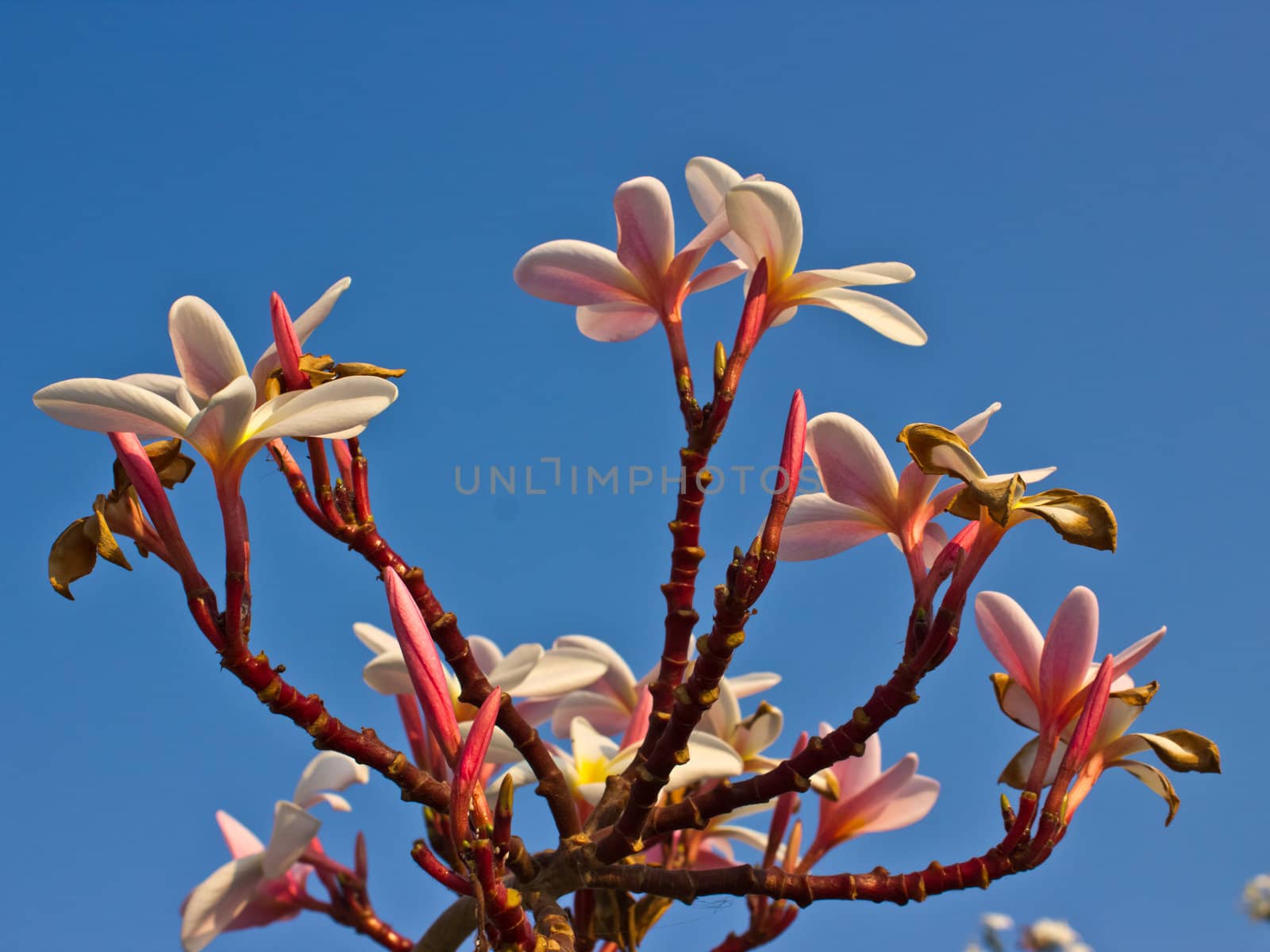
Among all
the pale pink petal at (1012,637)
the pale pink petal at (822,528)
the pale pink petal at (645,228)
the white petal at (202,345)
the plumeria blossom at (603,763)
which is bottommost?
the plumeria blossom at (603,763)

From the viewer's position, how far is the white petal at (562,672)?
2162 mm

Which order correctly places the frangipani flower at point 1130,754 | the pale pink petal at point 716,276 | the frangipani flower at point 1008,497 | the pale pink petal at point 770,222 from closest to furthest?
the frangipani flower at point 1008,497 → the pale pink petal at point 770,222 → the frangipani flower at point 1130,754 → the pale pink petal at point 716,276

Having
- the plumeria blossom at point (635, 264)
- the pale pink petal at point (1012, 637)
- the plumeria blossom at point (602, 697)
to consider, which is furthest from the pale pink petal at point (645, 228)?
the plumeria blossom at point (602, 697)

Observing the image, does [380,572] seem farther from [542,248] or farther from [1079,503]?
[1079,503]

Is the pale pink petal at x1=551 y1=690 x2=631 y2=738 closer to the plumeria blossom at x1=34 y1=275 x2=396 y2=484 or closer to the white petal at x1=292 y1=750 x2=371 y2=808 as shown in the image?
the white petal at x1=292 y1=750 x2=371 y2=808

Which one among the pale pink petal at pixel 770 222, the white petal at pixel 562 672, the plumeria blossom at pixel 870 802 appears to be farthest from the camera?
the plumeria blossom at pixel 870 802

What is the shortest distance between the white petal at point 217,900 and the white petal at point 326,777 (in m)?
0.24

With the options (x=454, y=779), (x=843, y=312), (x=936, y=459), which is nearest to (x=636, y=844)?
(x=454, y=779)

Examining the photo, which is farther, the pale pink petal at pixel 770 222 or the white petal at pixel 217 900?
the white petal at pixel 217 900

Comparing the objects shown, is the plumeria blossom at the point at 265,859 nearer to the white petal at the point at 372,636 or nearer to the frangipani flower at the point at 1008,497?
the white petal at the point at 372,636

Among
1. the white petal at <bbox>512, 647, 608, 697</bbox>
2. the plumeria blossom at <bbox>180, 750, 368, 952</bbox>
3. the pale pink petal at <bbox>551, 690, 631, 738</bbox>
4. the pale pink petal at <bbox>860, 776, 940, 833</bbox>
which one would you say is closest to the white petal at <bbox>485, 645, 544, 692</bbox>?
the white petal at <bbox>512, 647, 608, 697</bbox>

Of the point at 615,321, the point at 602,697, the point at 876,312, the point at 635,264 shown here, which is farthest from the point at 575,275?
the point at 602,697

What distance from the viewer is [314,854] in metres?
2.59

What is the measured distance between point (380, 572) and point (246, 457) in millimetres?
326
